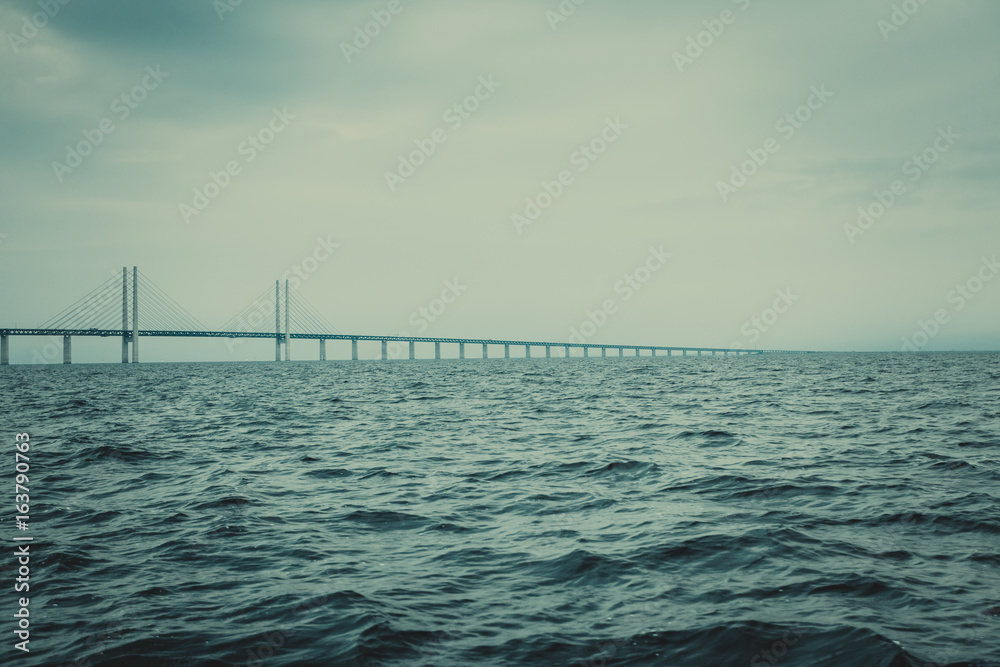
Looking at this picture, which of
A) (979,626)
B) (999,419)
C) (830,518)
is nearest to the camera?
(979,626)

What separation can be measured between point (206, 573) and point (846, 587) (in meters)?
6.56

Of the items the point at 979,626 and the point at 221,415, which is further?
the point at 221,415

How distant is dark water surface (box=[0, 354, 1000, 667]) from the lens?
5.70 metres

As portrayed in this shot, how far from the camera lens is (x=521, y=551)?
27.1 ft

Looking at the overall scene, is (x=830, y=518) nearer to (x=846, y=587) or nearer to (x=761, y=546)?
(x=761, y=546)

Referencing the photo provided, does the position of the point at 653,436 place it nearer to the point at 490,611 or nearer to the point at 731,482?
the point at 731,482

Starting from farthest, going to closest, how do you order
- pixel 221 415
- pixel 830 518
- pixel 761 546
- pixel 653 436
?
pixel 221 415, pixel 653 436, pixel 830 518, pixel 761 546

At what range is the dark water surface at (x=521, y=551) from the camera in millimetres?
5695

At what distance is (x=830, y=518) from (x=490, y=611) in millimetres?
5444

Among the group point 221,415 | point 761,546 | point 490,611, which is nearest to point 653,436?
point 761,546

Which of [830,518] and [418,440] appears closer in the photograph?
[830,518]

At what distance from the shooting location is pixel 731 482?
11.9 meters

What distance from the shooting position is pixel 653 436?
18359mm

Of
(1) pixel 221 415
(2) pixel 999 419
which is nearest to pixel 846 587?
(2) pixel 999 419
